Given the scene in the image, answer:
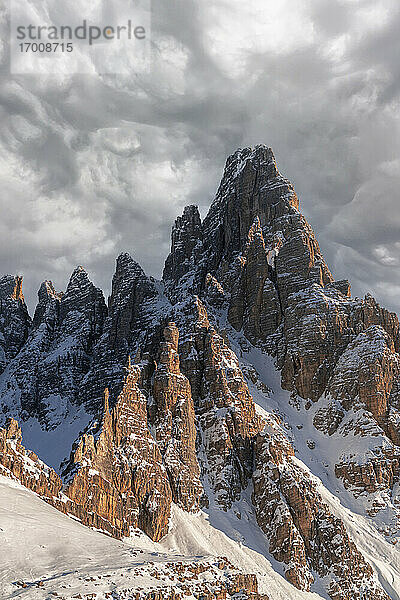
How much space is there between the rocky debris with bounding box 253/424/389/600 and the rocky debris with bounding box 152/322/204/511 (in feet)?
51.0

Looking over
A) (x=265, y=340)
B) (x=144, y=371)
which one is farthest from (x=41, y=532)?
(x=265, y=340)

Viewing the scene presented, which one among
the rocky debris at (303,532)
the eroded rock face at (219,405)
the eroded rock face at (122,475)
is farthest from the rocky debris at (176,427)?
the rocky debris at (303,532)

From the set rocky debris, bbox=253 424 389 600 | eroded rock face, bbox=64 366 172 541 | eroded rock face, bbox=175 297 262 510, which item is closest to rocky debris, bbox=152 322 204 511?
eroded rock face, bbox=64 366 172 541

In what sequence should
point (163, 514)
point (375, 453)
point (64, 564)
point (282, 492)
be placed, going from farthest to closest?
1. point (375, 453)
2. point (282, 492)
3. point (163, 514)
4. point (64, 564)

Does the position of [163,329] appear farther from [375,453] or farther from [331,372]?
[375,453]

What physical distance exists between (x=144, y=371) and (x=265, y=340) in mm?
52334

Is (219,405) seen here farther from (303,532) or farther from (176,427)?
(303,532)

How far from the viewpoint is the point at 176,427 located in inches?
5748

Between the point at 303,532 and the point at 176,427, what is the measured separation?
121 feet

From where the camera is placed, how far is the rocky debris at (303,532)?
125 m

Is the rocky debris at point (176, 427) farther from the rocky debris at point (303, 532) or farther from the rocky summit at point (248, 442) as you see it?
the rocky debris at point (303, 532)

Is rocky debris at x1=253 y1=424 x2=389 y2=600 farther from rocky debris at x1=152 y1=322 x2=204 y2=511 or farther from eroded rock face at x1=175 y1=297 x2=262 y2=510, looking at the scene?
rocky debris at x1=152 y1=322 x2=204 y2=511

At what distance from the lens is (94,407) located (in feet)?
593

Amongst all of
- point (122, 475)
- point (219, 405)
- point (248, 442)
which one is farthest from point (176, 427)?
point (122, 475)
